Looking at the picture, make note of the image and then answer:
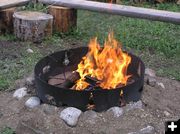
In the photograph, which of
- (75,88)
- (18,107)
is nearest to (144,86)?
(75,88)

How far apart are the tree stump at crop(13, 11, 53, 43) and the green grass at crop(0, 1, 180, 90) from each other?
15 centimetres

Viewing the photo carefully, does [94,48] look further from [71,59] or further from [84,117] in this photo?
[84,117]

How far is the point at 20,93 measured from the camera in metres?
5.34

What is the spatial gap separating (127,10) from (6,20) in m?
2.33

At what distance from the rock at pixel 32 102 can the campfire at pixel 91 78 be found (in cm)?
11

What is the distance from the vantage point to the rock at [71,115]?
184 inches

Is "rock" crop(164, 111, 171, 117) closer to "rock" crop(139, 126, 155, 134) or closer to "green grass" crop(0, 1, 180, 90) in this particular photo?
"rock" crop(139, 126, 155, 134)

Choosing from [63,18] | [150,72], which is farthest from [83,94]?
[63,18]

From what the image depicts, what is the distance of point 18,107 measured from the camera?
514cm

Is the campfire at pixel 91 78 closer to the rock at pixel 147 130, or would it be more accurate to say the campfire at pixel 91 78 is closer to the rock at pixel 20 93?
the rock at pixel 20 93

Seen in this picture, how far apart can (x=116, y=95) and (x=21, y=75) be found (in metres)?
1.98

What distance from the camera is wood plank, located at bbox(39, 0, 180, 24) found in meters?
6.92

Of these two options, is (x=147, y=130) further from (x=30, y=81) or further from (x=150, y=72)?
(x=30, y=81)

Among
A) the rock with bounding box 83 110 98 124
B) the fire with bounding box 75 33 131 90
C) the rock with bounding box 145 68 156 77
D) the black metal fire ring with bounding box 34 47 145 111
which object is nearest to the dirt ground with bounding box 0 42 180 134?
the rock with bounding box 83 110 98 124
